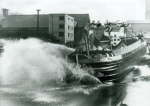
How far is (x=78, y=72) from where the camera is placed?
5.94 ft

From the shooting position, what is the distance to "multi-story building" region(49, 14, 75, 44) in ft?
6.05

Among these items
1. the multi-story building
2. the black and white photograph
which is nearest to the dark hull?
the black and white photograph

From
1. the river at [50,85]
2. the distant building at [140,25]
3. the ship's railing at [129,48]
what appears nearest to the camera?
the river at [50,85]

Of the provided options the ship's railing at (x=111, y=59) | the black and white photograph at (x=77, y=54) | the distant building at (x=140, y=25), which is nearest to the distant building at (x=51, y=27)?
the black and white photograph at (x=77, y=54)

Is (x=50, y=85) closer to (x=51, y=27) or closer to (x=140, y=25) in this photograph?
(x=51, y=27)

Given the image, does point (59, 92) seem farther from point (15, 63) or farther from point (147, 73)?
point (147, 73)

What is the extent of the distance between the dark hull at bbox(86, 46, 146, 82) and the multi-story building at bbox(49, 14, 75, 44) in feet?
0.90

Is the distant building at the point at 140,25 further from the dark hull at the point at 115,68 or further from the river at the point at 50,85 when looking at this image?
the river at the point at 50,85

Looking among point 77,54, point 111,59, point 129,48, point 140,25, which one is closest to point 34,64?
point 77,54

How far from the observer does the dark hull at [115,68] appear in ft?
5.90

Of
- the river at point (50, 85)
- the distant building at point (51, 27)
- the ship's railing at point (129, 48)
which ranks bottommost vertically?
the river at point (50, 85)

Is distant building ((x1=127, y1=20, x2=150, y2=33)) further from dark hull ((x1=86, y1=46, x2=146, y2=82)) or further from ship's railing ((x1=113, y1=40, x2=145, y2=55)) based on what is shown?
dark hull ((x1=86, y1=46, x2=146, y2=82))

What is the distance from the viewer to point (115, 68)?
1845 millimetres

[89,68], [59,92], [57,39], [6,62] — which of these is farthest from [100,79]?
[6,62]
